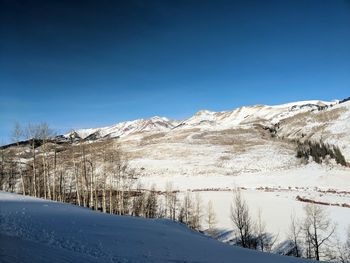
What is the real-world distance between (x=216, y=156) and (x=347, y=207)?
102 meters

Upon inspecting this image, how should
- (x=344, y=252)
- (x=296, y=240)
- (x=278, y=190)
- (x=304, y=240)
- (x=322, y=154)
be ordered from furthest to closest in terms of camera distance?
(x=322, y=154) → (x=278, y=190) → (x=304, y=240) → (x=296, y=240) → (x=344, y=252)

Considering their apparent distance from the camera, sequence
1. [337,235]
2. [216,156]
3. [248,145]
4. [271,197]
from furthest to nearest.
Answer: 1. [248,145]
2. [216,156]
3. [271,197]
4. [337,235]

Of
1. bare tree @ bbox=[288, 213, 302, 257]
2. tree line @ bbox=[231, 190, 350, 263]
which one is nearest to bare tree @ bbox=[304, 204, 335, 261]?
tree line @ bbox=[231, 190, 350, 263]

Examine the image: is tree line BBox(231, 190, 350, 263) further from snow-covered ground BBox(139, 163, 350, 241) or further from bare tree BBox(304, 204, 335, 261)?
snow-covered ground BBox(139, 163, 350, 241)

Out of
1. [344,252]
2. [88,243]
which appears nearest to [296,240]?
[344,252]

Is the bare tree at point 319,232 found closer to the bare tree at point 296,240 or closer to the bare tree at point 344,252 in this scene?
the bare tree at point 296,240

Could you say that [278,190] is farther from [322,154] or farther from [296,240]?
[322,154]

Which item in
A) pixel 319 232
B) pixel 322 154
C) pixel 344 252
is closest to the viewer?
pixel 344 252

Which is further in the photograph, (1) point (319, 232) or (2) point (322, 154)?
(2) point (322, 154)

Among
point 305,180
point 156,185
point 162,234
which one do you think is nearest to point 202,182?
point 156,185

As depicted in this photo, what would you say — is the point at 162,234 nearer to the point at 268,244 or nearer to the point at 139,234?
the point at 139,234

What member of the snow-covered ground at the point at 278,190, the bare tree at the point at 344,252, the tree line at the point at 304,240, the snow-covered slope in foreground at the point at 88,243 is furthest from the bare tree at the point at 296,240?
the snow-covered slope in foreground at the point at 88,243

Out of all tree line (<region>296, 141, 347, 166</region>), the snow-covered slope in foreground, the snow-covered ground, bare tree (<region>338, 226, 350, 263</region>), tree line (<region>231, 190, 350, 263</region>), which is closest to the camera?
the snow-covered slope in foreground

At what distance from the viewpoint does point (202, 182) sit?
4530 inches
